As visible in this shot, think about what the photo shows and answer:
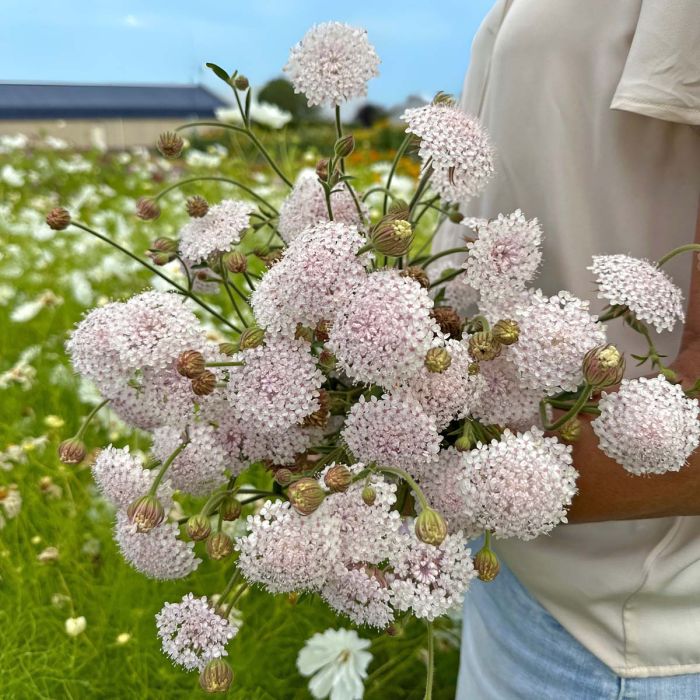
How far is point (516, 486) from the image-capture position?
45cm

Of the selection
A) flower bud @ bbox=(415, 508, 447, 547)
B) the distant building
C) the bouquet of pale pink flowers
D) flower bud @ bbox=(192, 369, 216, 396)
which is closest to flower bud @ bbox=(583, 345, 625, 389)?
the bouquet of pale pink flowers

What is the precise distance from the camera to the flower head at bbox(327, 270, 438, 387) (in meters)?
0.42

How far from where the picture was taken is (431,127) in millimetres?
504

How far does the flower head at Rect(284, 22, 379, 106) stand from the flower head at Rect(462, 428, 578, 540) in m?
0.27

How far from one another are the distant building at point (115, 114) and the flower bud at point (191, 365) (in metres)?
2.10

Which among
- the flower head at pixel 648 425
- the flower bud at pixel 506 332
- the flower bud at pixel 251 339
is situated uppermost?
the flower bud at pixel 506 332

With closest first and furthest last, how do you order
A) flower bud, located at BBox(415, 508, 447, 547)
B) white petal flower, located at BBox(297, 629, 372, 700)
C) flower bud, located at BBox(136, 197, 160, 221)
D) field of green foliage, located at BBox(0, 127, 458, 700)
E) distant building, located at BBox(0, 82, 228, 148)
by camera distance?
flower bud, located at BBox(415, 508, 447, 547), flower bud, located at BBox(136, 197, 160, 221), white petal flower, located at BBox(297, 629, 372, 700), field of green foliage, located at BBox(0, 127, 458, 700), distant building, located at BBox(0, 82, 228, 148)

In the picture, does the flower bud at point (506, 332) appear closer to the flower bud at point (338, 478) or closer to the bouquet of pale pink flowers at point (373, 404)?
the bouquet of pale pink flowers at point (373, 404)

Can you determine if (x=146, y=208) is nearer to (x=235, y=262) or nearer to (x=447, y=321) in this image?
(x=235, y=262)

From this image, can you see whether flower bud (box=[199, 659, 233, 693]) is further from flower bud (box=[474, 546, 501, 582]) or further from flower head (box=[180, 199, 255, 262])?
flower head (box=[180, 199, 255, 262])

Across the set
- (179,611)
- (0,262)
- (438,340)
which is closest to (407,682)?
(179,611)

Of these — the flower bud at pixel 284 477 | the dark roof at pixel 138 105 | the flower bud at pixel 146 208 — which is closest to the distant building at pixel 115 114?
the dark roof at pixel 138 105

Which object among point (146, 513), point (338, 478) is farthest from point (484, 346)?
point (146, 513)

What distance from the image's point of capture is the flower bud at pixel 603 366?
1.41 ft
